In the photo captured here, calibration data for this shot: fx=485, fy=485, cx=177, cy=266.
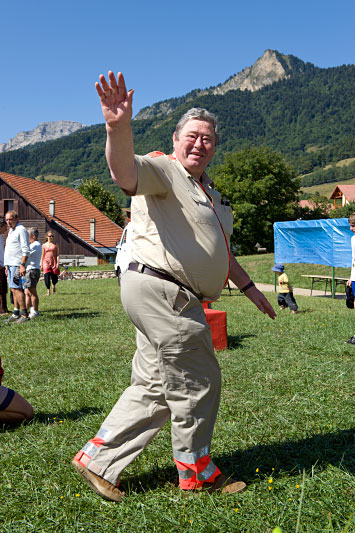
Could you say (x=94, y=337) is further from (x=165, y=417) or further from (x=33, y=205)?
(x=33, y=205)

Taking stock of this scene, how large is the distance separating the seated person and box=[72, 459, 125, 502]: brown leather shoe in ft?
4.23

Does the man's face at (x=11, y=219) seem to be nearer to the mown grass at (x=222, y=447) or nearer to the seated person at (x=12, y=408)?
the mown grass at (x=222, y=447)

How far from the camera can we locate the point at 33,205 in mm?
40281

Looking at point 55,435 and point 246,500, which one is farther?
point 55,435

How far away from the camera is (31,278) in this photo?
9227 mm

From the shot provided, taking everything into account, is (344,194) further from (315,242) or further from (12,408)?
(12,408)

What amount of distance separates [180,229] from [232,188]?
54.0m

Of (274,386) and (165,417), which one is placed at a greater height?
(165,417)

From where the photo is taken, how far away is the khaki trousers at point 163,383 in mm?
2406

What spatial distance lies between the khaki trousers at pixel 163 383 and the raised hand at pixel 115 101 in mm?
807

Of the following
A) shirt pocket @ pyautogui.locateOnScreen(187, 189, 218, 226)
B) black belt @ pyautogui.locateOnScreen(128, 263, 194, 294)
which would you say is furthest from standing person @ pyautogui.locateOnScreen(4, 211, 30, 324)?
shirt pocket @ pyautogui.locateOnScreen(187, 189, 218, 226)

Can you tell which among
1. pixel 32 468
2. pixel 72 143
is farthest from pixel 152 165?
pixel 72 143

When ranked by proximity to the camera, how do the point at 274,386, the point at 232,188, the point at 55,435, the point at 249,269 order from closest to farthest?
the point at 55,435 → the point at 274,386 → the point at 249,269 → the point at 232,188

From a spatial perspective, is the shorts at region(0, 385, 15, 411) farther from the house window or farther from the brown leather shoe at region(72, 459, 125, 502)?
the house window
